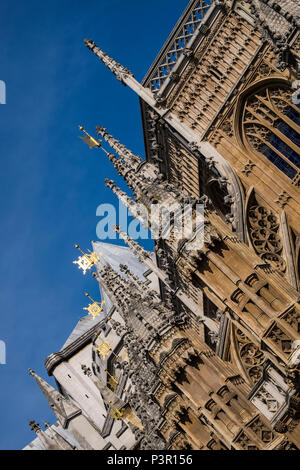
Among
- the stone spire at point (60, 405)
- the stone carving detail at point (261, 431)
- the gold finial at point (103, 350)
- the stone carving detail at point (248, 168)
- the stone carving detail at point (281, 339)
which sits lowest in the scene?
the stone carving detail at point (261, 431)

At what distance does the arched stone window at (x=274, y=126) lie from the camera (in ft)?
73.4

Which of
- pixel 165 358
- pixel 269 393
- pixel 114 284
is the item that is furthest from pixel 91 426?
pixel 269 393

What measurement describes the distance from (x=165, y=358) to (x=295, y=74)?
1024 cm

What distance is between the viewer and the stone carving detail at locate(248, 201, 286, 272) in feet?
71.4

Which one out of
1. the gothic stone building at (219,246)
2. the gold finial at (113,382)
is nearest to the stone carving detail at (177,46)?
the gothic stone building at (219,246)

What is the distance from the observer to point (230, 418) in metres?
17.0

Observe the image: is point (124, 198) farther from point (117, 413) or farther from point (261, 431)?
point (261, 431)

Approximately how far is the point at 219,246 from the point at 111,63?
1443cm

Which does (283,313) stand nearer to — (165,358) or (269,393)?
(269,393)

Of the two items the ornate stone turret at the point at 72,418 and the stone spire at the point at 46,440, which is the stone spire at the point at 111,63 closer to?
the ornate stone turret at the point at 72,418

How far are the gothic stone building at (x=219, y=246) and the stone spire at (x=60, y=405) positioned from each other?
0.20ft

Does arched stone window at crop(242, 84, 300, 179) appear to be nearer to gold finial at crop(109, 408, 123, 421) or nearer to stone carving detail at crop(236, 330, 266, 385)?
stone carving detail at crop(236, 330, 266, 385)

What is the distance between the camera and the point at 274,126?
75.2 ft

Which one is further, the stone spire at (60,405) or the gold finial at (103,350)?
the gold finial at (103,350)
